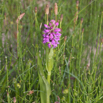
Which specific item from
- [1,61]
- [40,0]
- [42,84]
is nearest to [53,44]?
[42,84]

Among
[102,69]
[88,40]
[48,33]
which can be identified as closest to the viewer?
[48,33]

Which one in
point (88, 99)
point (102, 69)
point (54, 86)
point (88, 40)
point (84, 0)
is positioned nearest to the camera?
point (88, 99)

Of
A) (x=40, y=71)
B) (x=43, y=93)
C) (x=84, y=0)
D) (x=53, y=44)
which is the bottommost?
(x=43, y=93)

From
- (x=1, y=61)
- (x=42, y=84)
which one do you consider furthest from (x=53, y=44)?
(x=1, y=61)

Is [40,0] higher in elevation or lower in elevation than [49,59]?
higher

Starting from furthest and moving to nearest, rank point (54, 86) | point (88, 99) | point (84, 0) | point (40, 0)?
point (40, 0) → point (84, 0) → point (54, 86) → point (88, 99)

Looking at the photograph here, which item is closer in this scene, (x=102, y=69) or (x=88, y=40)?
(x=102, y=69)

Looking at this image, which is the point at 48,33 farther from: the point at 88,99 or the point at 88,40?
the point at 88,40

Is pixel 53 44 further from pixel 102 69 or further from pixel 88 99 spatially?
pixel 102 69

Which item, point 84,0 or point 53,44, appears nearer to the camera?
point 53,44
